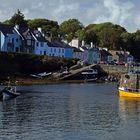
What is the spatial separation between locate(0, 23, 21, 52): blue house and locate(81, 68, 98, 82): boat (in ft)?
71.7

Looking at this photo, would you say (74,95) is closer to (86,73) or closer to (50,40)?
(86,73)

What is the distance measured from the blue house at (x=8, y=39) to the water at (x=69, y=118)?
6172 cm

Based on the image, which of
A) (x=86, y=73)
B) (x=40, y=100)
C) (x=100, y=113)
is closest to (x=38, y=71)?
(x=86, y=73)

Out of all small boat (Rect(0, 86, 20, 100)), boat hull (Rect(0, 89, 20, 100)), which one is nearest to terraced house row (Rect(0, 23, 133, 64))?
small boat (Rect(0, 86, 20, 100))

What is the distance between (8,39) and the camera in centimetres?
15825

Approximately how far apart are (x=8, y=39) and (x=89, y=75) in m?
24.4

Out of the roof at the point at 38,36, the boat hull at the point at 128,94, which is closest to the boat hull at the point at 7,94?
the boat hull at the point at 128,94

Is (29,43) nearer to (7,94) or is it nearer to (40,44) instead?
(40,44)

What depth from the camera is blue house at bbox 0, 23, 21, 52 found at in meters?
157

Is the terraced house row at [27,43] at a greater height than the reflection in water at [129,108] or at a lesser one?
greater

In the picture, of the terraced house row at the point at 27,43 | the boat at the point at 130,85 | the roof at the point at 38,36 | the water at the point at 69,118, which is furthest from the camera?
the roof at the point at 38,36

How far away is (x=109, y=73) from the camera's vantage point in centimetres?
16338

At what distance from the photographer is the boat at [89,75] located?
506 feet

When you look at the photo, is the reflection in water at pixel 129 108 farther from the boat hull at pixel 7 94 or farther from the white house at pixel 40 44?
the white house at pixel 40 44
